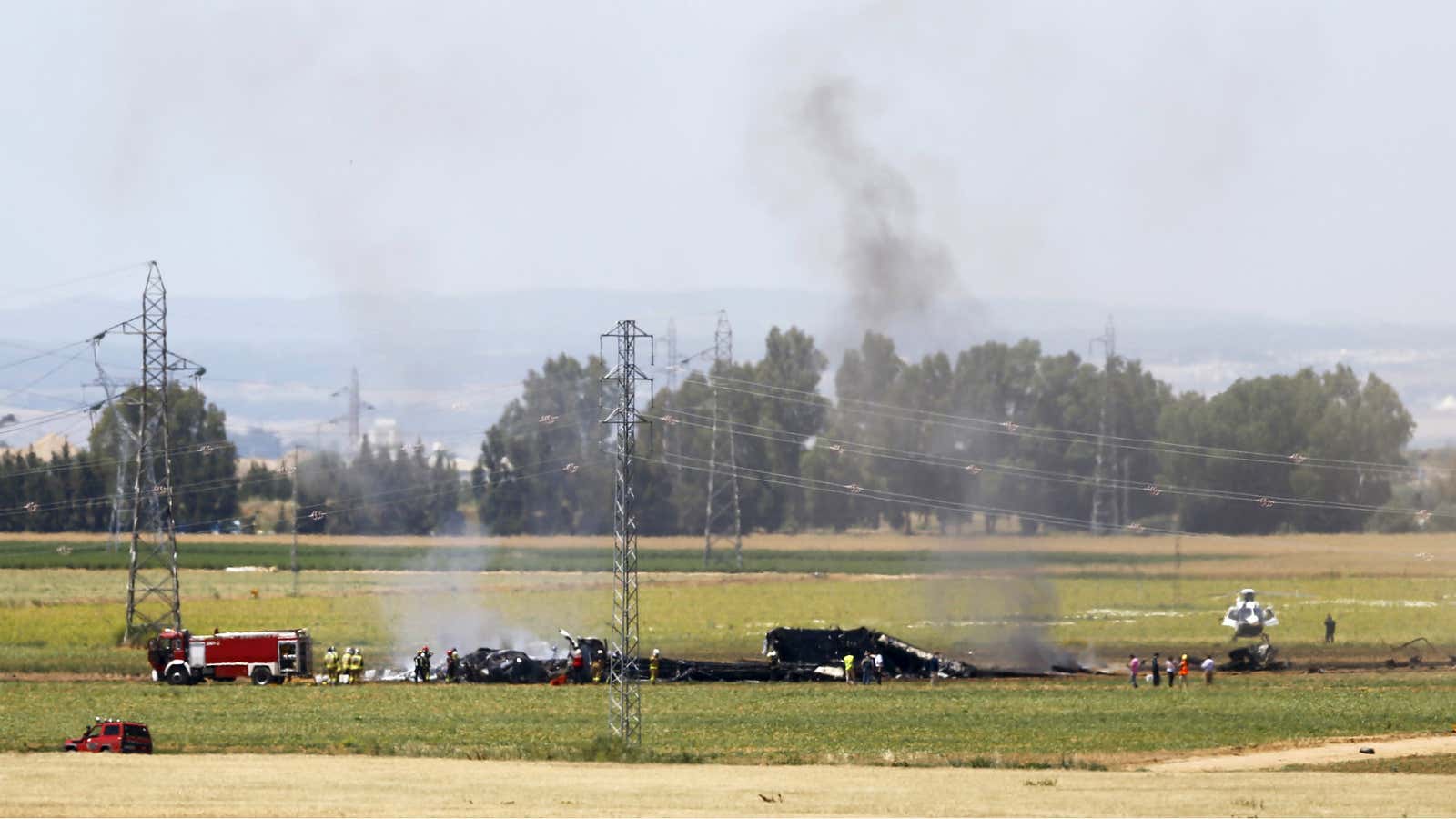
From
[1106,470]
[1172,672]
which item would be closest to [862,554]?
[1106,470]

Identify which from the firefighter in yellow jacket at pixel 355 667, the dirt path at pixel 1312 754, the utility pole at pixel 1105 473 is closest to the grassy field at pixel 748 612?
the firefighter in yellow jacket at pixel 355 667

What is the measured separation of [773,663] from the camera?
7812 centimetres

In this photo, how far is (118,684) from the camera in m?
75.6

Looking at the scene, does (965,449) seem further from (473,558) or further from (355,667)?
(355,667)

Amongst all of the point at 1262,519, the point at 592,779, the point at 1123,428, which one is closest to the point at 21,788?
the point at 592,779

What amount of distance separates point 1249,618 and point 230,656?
45494 millimetres

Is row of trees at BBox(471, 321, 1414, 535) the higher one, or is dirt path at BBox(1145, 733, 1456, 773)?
row of trees at BBox(471, 321, 1414, 535)

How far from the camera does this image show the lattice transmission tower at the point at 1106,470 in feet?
393

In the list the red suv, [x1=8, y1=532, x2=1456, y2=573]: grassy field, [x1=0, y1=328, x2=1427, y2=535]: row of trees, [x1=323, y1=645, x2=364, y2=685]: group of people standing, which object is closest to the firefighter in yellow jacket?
[x1=323, y1=645, x2=364, y2=685]: group of people standing

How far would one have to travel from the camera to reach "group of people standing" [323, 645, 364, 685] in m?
76.1

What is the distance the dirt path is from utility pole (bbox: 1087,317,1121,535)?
52906mm

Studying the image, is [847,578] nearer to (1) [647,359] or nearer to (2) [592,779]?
(1) [647,359]

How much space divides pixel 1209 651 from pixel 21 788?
2217 inches

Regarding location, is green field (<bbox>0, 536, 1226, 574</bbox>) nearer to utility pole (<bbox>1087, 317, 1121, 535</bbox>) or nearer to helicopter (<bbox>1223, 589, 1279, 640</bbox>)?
utility pole (<bbox>1087, 317, 1121, 535</bbox>)
